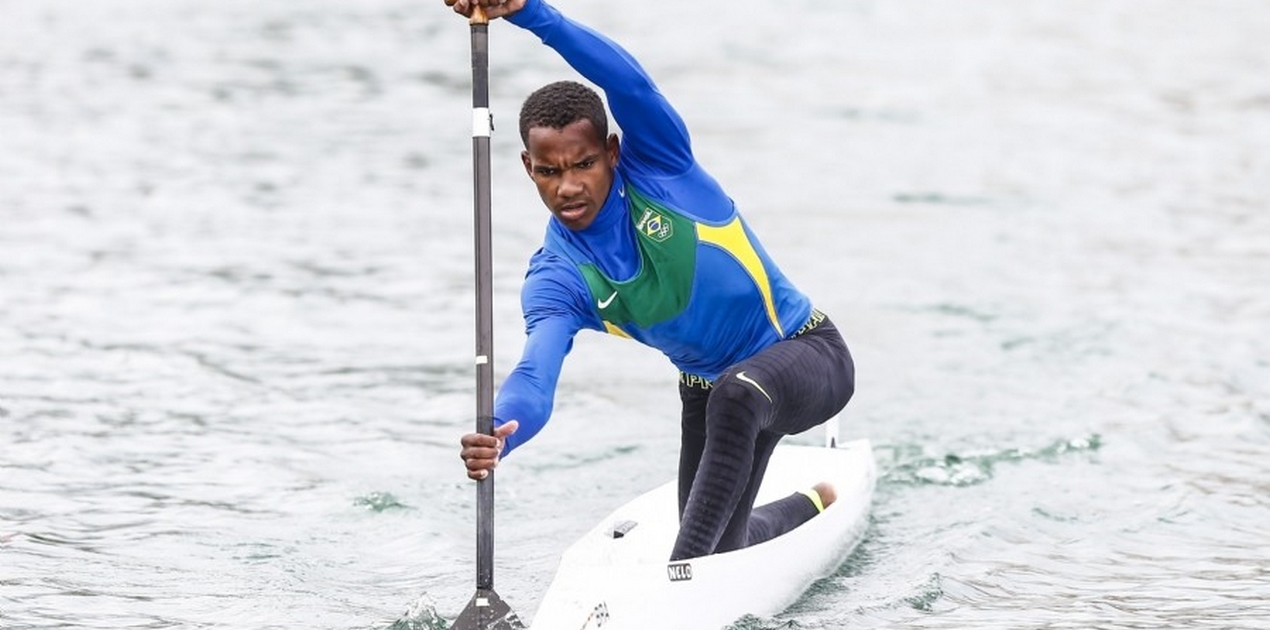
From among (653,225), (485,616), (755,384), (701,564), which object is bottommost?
(485,616)

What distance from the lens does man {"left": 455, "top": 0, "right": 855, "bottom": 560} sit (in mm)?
6352

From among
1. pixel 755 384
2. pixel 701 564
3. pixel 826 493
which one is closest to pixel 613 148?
pixel 755 384

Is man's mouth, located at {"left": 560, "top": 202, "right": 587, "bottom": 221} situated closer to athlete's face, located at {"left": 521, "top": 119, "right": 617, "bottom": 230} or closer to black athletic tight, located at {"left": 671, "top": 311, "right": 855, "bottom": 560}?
athlete's face, located at {"left": 521, "top": 119, "right": 617, "bottom": 230}

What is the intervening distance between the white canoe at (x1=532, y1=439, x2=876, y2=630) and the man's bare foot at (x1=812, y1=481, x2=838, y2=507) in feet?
0.18

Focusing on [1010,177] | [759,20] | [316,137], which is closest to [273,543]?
[1010,177]

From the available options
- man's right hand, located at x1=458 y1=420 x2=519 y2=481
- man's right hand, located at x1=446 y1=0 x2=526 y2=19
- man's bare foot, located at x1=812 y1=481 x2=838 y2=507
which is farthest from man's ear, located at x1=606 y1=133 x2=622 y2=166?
man's bare foot, located at x1=812 y1=481 x2=838 y2=507

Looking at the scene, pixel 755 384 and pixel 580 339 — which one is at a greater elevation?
pixel 755 384

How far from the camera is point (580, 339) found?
44.5 feet

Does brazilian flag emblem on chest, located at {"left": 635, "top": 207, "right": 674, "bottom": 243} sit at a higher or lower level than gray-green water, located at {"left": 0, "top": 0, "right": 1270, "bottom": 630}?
higher

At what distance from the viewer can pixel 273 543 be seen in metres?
8.75

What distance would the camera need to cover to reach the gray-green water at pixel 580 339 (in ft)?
27.6

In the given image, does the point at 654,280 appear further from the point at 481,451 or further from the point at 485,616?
the point at 485,616

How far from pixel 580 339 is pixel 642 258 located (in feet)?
22.7

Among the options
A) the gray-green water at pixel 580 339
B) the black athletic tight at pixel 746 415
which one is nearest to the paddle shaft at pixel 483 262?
the black athletic tight at pixel 746 415
